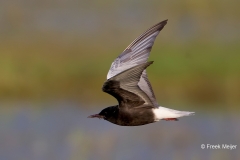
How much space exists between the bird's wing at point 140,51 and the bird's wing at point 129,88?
1.77 ft

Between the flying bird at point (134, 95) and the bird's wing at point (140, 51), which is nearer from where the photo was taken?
the flying bird at point (134, 95)

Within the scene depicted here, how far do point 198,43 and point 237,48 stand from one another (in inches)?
20.1

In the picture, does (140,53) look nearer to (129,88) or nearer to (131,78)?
(129,88)

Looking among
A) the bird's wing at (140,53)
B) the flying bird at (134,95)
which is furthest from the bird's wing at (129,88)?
the bird's wing at (140,53)

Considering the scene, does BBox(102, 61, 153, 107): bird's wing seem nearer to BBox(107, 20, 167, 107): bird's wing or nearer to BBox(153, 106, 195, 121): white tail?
BBox(153, 106, 195, 121): white tail

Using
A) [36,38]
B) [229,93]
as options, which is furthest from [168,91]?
[36,38]

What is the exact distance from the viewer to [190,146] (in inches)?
417

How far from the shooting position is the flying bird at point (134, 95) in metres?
7.84

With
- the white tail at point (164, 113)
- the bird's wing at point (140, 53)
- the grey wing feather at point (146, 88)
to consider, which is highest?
the bird's wing at point (140, 53)

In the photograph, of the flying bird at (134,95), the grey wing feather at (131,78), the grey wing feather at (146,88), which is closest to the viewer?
the grey wing feather at (131,78)

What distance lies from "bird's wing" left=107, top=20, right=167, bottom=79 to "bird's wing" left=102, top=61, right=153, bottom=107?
1.77 ft

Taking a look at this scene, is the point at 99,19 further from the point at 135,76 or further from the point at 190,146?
the point at 135,76

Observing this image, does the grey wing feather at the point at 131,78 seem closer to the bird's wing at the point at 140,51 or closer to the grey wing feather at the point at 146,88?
the grey wing feather at the point at 146,88

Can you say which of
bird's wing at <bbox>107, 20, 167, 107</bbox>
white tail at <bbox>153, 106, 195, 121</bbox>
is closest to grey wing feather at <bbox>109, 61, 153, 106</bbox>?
white tail at <bbox>153, 106, 195, 121</bbox>
